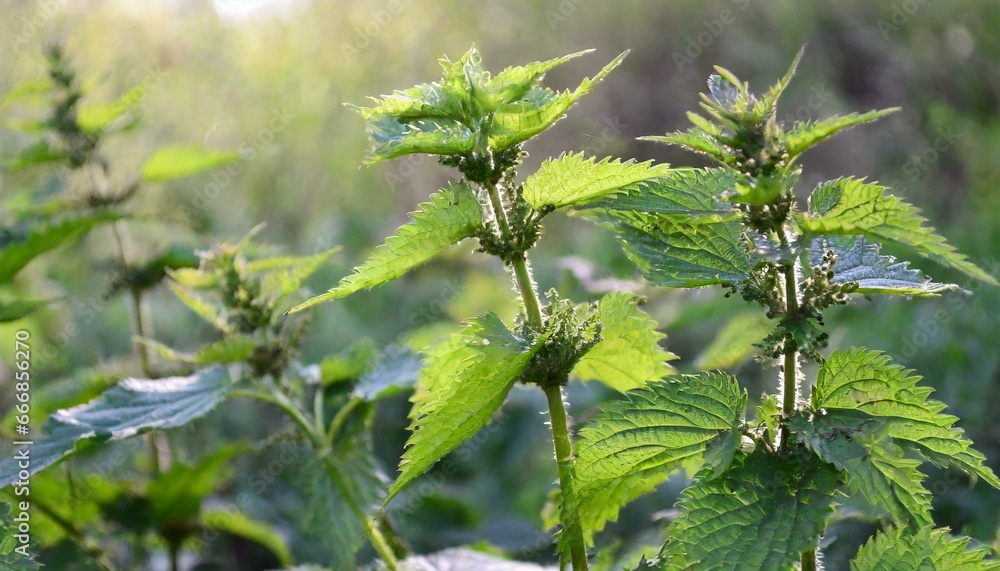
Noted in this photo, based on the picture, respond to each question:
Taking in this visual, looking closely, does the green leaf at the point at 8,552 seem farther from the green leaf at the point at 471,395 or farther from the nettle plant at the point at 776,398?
the nettle plant at the point at 776,398

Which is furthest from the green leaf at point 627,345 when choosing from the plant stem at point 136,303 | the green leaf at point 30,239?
the plant stem at point 136,303

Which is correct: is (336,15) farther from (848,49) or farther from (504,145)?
(504,145)

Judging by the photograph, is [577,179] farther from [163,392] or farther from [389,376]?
[163,392]

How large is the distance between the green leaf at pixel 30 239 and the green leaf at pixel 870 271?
1.56m

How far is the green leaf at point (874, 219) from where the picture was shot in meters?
Result: 0.89

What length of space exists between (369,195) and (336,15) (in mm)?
1373

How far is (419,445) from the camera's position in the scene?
1.00m

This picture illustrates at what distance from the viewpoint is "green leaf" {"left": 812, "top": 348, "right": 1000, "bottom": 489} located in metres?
0.95

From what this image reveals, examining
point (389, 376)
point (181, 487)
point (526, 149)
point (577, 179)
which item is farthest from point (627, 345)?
point (526, 149)

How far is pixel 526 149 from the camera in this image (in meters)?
5.43

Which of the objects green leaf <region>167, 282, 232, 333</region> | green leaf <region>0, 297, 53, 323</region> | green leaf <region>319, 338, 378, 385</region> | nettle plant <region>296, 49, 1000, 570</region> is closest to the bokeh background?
green leaf <region>319, 338, 378, 385</region>

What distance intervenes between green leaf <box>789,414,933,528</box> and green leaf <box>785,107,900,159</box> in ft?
1.07

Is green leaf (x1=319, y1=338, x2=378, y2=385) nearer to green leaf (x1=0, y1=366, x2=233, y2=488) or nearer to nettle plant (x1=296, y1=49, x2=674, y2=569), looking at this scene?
green leaf (x1=0, y1=366, x2=233, y2=488)

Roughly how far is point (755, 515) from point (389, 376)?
0.78 metres
